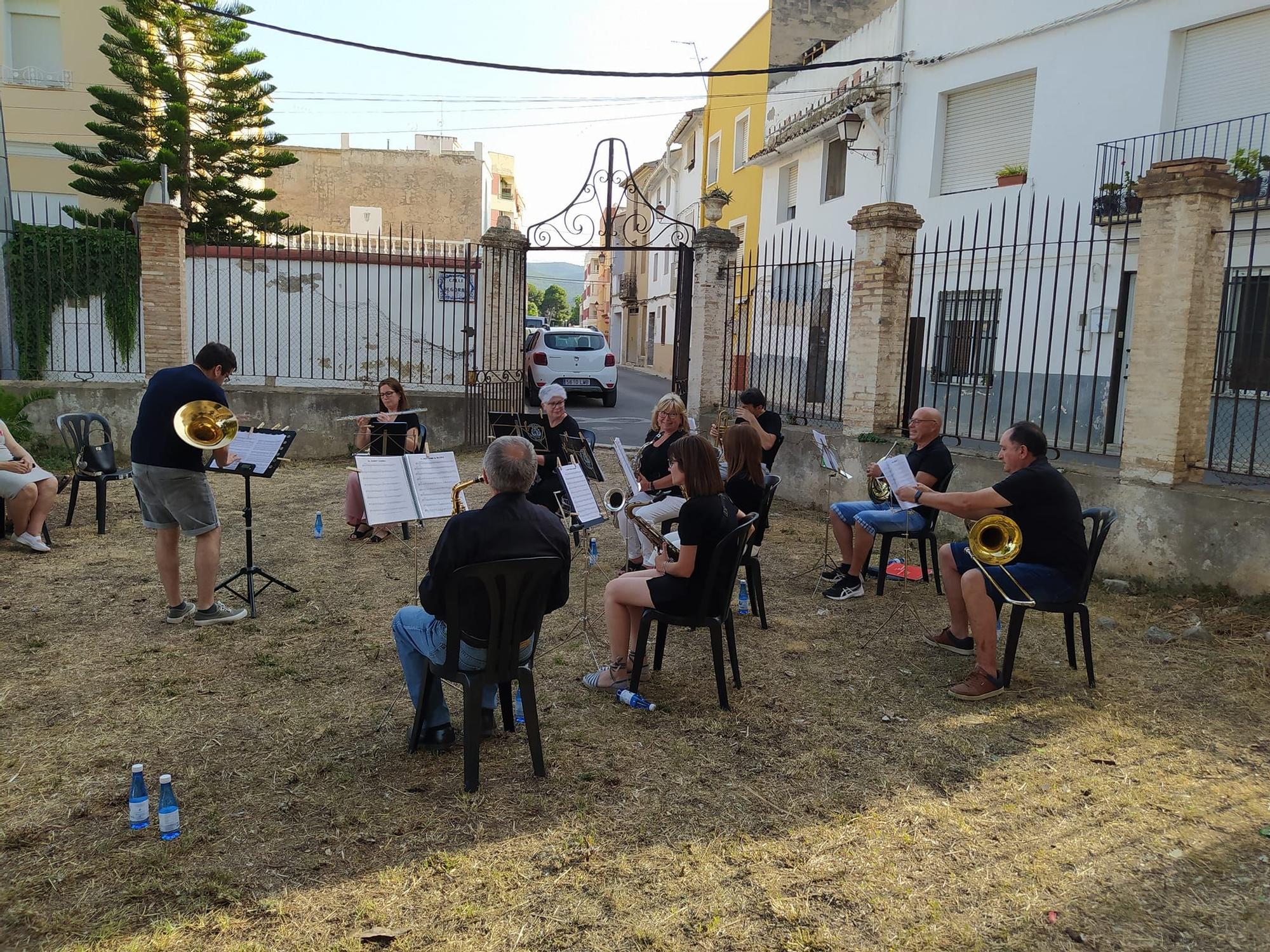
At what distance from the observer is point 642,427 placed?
16.0 meters

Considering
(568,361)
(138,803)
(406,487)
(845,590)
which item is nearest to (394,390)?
(406,487)

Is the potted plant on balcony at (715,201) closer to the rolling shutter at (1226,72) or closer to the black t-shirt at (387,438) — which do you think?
the rolling shutter at (1226,72)

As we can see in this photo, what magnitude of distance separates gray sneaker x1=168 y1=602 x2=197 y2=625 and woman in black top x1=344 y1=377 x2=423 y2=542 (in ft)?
7.32

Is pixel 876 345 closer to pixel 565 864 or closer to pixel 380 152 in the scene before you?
pixel 565 864

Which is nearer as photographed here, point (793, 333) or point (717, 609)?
point (717, 609)

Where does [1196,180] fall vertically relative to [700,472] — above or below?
above

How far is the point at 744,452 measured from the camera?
590 centimetres

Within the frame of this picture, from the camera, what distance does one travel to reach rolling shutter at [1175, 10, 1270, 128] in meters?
10.9

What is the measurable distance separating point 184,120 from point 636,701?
59.1 ft

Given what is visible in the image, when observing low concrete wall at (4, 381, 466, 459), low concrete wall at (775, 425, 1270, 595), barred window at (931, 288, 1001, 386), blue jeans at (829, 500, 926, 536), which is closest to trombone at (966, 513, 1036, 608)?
blue jeans at (829, 500, 926, 536)

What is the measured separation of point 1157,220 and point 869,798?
5.21 m

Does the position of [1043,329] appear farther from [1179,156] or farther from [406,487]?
[406,487]

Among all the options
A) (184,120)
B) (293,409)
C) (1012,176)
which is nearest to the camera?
(293,409)

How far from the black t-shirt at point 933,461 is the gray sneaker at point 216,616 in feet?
14.9
